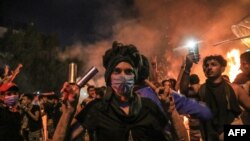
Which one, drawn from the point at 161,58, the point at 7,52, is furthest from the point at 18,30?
the point at 161,58

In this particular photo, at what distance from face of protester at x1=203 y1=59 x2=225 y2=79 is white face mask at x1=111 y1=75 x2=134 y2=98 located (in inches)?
66.6

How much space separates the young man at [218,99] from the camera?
165 inches

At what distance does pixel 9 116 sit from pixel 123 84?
303 cm

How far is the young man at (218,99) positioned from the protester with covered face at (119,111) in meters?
1.42

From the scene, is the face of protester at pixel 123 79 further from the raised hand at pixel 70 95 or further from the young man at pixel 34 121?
the young man at pixel 34 121

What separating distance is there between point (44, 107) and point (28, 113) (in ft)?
3.82

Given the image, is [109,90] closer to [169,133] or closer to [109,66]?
[109,66]

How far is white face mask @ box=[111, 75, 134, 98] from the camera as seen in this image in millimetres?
3014

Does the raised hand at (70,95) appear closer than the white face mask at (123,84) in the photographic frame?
Yes

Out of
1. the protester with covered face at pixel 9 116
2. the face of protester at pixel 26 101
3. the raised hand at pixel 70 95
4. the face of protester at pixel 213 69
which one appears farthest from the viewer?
the face of protester at pixel 26 101

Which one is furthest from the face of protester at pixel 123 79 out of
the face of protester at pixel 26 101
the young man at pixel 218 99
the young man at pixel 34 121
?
the face of protester at pixel 26 101

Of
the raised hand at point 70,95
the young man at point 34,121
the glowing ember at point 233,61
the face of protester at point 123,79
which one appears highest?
the glowing ember at point 233,61

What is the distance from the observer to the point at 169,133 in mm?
2955

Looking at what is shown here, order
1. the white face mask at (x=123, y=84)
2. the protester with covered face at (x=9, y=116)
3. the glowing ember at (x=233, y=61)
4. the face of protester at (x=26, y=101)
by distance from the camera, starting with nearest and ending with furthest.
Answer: the white face mask at (x=123, y=84)
the protester with covered face at (x=9, y=116)
the face of protester at (x=26, y=101)
the glowing ember at (x=233, y=61)
